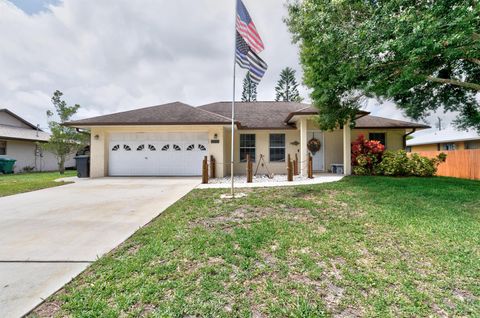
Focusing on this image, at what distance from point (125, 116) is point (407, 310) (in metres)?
13.0

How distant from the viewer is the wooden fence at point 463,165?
35.3 feet

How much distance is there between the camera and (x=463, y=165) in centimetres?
1143

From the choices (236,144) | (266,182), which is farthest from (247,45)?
(236,144)

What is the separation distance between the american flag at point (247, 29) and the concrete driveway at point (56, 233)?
516cm

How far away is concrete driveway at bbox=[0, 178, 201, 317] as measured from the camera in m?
2.44

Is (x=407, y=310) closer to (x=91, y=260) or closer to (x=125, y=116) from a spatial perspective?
(x=91, y=260)

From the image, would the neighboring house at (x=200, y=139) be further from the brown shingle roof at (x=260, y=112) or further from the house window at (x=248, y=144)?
the brown shingle roof at (x=260, y=112)

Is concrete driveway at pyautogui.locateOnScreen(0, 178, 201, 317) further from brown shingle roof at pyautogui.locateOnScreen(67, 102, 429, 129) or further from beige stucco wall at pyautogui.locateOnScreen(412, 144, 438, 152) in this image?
beige stucco wall at pyautogui.locateOnScreen(412, 144, 438, 152)

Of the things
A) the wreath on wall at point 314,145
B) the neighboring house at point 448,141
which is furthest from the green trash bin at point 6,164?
the neighboring house at point 448,141

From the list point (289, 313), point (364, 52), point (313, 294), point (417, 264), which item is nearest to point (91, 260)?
point (289, 313)

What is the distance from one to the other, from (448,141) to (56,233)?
28.1 m

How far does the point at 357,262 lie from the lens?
2922mm

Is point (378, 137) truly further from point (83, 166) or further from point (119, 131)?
point (83, 166)

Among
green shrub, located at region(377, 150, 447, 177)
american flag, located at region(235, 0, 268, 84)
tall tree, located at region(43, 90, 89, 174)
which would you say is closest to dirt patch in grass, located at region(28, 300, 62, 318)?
american flag, located at region(235, 0, 268, 84)
